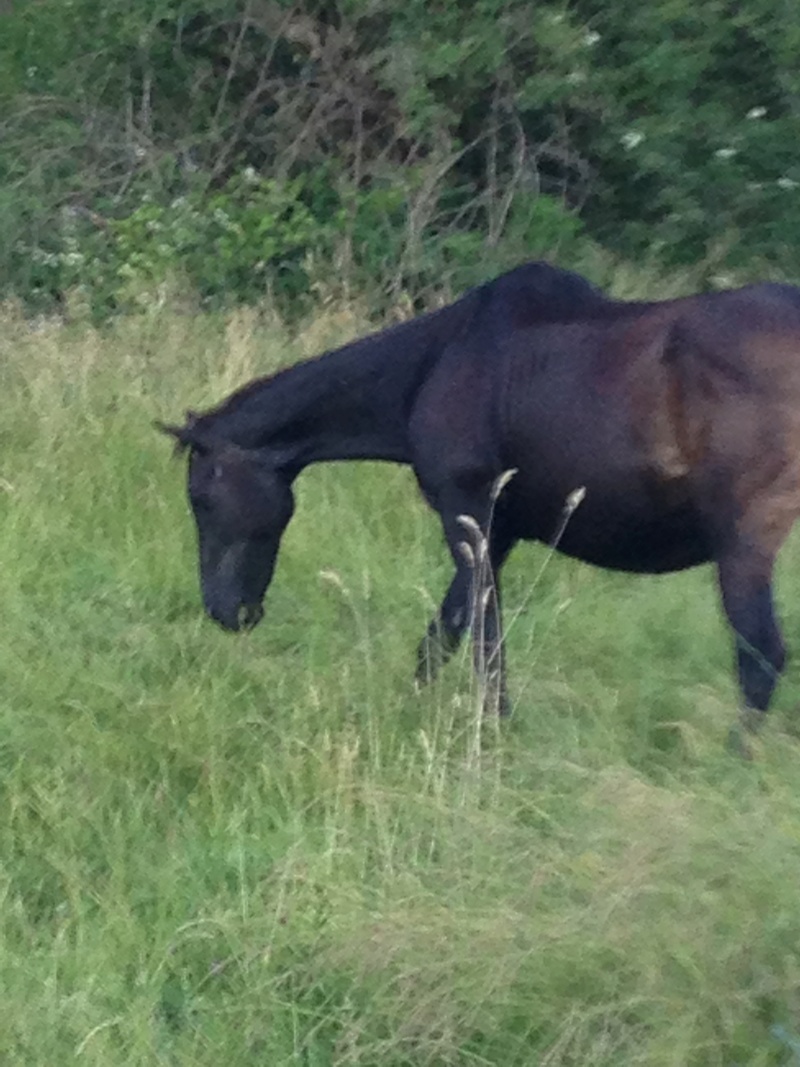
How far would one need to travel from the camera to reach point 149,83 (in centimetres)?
1046

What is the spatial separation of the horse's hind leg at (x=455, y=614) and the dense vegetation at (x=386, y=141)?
15.0 feet

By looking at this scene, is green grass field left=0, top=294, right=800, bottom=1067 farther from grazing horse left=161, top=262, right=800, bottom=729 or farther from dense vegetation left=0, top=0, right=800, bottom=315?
dense vegetation left=0, top=0, right=800, bottom=315

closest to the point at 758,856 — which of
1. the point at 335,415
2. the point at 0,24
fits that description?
the point at 335,415

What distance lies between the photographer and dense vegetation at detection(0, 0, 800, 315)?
9.63 m

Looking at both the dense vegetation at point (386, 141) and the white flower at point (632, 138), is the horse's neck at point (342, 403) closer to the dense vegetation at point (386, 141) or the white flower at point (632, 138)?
the dense vegetation at point (386, 141)

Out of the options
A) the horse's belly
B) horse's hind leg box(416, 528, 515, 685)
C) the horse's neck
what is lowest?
horse's hind leg box(416, 528, 515, 685)

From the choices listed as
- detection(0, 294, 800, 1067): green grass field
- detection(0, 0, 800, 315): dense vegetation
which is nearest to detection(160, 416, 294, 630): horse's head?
detection(0, 294, 800, 1067): green grass field

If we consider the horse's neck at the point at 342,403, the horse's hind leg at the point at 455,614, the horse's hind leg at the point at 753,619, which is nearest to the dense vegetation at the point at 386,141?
the horse's neck at the point at 342,403

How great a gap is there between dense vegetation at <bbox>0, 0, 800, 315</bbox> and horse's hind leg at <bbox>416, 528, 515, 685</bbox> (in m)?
4.56

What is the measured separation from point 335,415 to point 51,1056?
8.22 feet

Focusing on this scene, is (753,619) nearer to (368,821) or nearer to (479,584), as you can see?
(479,584)

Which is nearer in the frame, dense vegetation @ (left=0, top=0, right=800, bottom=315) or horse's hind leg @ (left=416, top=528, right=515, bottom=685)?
horse's hind leg @ (left=416, top=528, right=515, bottom=685)

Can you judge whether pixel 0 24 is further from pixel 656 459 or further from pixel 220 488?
pixel 656 459

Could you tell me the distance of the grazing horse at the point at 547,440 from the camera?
4.16m
